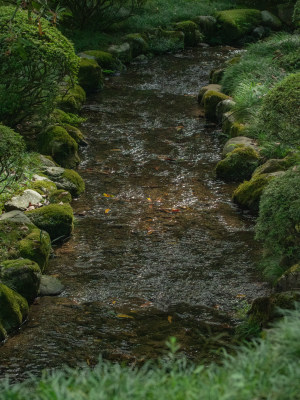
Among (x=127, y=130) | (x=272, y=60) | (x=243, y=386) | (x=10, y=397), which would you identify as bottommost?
(x=127, y=130)

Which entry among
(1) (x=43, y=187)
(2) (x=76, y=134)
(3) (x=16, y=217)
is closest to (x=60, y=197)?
(1) (x=43, y=187)

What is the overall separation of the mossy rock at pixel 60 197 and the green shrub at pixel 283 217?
290 cm

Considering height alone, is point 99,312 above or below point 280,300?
below

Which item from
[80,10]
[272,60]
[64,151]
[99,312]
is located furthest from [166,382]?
[80,10]

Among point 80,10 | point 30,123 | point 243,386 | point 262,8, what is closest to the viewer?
point 243,386

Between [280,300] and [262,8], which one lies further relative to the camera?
[262,8]

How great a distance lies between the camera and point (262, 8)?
2145 centimetres

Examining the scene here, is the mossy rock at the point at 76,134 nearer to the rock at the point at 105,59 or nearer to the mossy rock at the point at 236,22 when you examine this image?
the rock at the point at 105,59

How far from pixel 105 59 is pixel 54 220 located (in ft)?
28.4

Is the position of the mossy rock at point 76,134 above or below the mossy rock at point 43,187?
below

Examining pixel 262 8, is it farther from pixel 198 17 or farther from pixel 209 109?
pixel 209 109

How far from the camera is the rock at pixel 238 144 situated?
9.62 m

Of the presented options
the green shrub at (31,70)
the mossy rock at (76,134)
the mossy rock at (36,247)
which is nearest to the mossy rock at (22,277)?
the mossy rock at (36,247)

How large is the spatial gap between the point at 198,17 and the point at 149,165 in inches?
418
